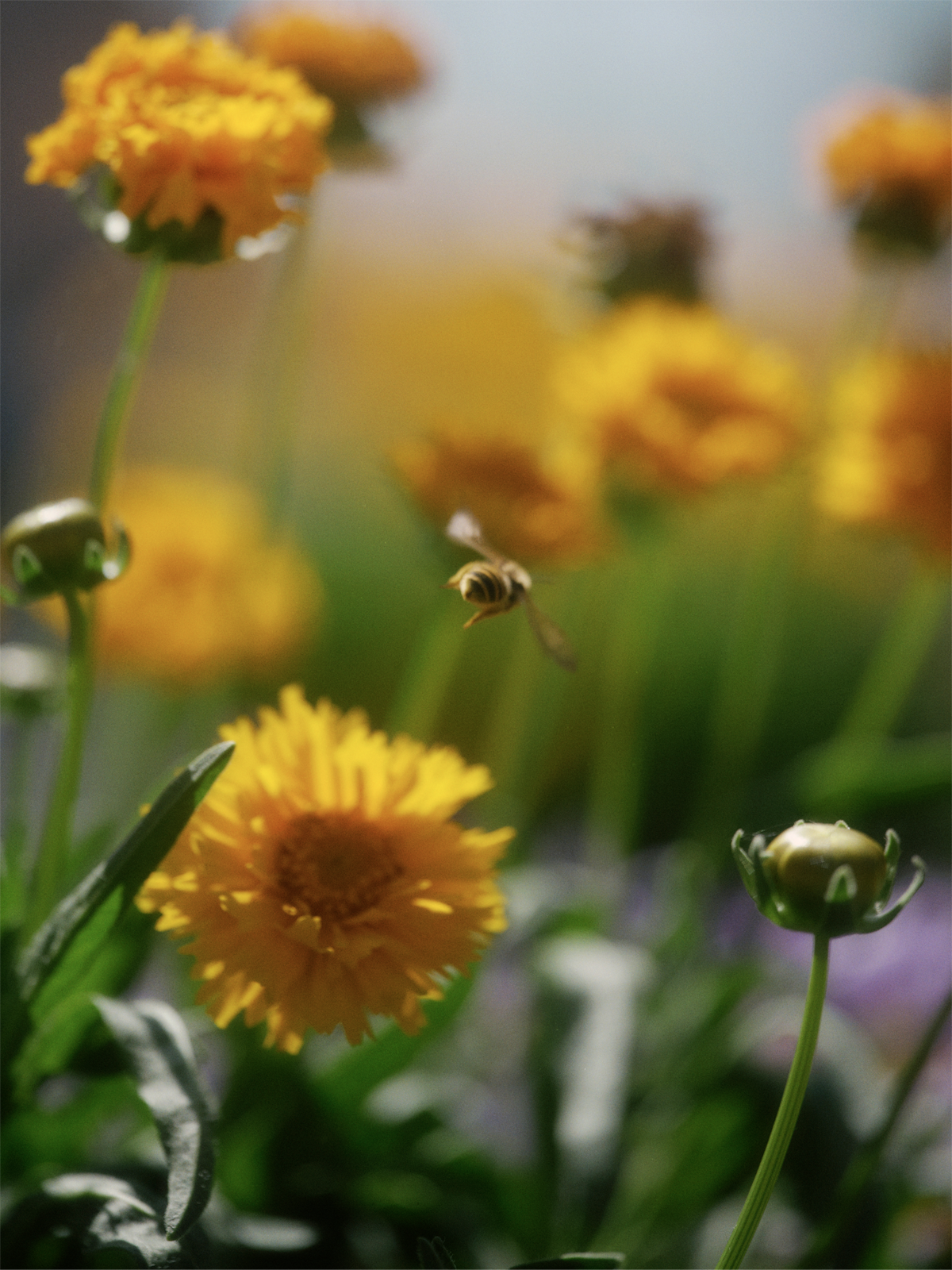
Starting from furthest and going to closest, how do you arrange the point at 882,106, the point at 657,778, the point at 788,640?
the point at 788,640 → the point at 657,778 → the point at 882,106

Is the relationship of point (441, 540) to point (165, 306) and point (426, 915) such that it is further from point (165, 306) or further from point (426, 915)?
point (165, 306)

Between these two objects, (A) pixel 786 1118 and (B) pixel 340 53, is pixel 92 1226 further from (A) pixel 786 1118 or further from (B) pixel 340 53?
(B) pixel 340 53

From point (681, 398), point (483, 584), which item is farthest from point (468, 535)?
point (681, 398)

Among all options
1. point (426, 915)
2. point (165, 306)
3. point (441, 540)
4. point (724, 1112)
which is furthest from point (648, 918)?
point (165, 306)

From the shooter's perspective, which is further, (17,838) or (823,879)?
(17,838)

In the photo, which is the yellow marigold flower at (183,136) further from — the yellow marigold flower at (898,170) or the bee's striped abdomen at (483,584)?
the yellow marigold flower at (898,170)

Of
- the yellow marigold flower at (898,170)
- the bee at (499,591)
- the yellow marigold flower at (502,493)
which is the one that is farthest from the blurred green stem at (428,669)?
the yellow marigold flower at (898,170)

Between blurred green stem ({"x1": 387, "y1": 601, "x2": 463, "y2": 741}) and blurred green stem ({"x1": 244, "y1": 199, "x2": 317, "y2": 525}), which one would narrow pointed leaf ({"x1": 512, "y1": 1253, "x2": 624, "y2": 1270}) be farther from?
blurred green stem ({"x1": 244, "y1": 199, "x2": 317, "y2": 525})
